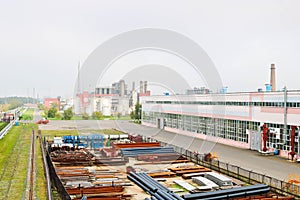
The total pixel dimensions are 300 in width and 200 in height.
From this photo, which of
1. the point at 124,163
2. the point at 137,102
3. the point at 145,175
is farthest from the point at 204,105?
the point at 137,102

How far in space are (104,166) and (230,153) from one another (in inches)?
316

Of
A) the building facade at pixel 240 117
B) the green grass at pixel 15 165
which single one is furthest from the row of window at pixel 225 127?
the green grass at pixel 15 165

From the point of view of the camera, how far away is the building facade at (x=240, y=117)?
18062mm

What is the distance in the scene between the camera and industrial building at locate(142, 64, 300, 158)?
18.0m

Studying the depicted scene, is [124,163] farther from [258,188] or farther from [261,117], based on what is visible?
[261,117]

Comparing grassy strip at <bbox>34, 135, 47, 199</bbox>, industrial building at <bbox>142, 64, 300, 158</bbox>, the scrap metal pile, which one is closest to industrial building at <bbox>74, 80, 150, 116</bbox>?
the scrap metal pile

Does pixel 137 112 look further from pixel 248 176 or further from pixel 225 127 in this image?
pixel 248 176

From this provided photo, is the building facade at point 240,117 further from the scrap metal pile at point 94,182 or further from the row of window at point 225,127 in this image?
the scrap metal pile at point 94,182

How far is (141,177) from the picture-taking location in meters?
12.7

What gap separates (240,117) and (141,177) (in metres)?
11.9

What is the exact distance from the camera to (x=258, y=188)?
11211 mm

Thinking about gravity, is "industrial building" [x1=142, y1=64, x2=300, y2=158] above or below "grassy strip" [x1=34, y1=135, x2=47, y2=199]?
above

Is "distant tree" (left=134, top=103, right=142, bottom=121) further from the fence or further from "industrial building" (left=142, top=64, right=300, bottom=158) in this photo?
the fence

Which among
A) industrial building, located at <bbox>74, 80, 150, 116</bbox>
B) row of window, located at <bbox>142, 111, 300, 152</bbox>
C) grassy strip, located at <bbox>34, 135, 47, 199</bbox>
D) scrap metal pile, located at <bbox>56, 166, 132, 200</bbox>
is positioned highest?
industrial building, located at <bbox>74, 80, 150, 116</bbox>
